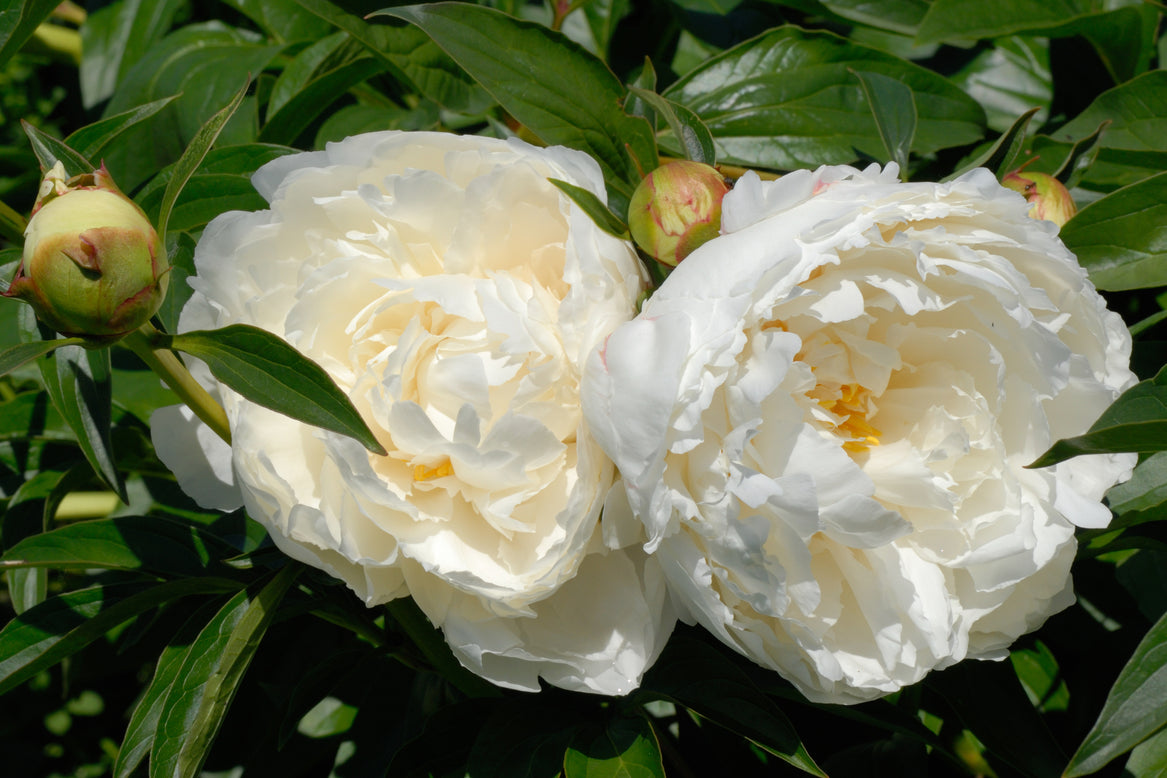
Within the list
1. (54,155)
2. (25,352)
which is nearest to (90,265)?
(25,352)

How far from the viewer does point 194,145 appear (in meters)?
0.70

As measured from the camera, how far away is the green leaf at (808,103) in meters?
1.07

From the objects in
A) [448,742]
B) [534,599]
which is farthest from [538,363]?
[448,742]

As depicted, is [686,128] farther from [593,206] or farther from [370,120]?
[370,120]

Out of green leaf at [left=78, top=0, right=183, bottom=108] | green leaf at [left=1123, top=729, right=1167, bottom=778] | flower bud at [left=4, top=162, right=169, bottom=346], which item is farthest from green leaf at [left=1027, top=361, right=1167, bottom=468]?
green leaf at [left=78, top=0, right=183, bottom=108]

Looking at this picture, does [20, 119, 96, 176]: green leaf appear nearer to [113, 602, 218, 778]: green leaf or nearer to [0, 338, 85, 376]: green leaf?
[0, 338, 85, 376]: green leaf

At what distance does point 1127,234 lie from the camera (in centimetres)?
86

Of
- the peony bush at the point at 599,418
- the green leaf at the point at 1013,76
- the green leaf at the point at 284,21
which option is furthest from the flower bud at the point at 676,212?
the green leaf at the point at 284,21

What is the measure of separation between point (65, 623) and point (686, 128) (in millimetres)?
682

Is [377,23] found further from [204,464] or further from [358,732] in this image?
[358,732]

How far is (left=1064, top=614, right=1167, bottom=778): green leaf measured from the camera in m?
0.62

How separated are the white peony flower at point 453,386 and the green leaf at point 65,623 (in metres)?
0.19

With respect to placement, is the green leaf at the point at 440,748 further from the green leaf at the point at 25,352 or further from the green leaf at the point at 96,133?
the green leaf at the point at 96,133

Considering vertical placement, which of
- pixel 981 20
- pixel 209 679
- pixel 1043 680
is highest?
pixel 981 20
